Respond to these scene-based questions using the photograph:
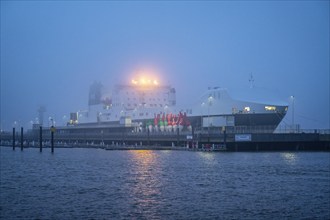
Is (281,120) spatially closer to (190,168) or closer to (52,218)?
(190,168)

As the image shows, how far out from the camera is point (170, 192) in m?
26.8

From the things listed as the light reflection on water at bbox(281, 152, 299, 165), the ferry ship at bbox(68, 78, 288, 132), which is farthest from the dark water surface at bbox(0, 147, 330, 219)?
the ferry ship at bbox(68, 78, 288, 132)

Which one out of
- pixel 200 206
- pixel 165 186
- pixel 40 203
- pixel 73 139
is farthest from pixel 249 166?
pixel 73 139

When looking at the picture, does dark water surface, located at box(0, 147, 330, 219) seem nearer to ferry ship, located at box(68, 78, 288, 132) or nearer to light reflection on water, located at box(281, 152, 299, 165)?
light reflection on water, located at box(281, 152, 299, 165)

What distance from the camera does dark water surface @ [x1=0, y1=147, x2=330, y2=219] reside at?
2106 centimetres

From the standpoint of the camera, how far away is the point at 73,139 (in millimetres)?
103438

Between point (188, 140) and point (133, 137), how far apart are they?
17.7 m

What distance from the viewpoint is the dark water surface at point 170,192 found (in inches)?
829

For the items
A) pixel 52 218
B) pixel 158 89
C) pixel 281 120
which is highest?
pixel 158 89

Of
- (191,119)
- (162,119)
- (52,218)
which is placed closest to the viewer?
(52,218)

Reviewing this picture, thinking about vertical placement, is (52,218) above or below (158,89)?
below

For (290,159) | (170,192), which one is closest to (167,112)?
(290,159)

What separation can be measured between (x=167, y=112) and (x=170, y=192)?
218ft

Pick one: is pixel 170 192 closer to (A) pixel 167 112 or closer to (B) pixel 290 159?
(B) pixel 290 159
